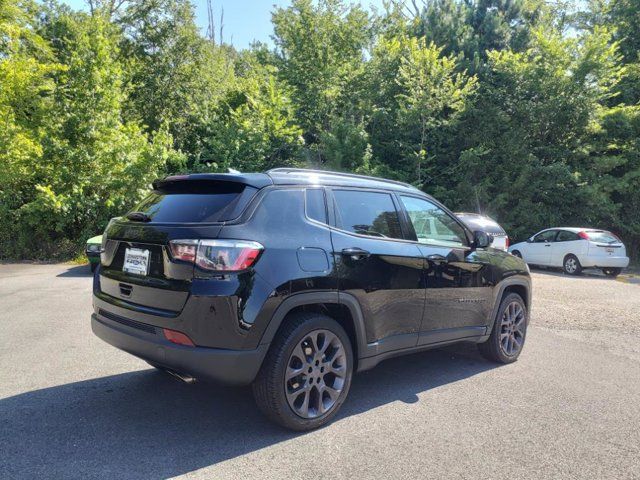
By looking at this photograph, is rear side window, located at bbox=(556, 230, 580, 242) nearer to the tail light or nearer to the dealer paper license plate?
the tail light

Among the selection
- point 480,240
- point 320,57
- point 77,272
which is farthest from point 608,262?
point 320,57

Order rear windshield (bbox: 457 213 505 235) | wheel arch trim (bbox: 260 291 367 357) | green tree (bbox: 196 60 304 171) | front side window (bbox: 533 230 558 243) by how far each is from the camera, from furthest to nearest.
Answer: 1. green tree (bbox: 196 60 304 171)
2. front side window (bbox: 533 230 558 243)
3. rear windshield (bbox: 457 213 505 235)
4. wheel arch trim (bbox: 260 291 367 357)

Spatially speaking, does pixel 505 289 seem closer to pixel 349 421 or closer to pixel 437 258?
pixel 437 258

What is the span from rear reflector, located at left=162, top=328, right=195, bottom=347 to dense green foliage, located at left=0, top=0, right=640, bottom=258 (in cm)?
1254

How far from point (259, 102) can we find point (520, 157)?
11.1 m

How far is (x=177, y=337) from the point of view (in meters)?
3.16

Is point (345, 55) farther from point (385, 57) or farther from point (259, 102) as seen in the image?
point (259, 102)

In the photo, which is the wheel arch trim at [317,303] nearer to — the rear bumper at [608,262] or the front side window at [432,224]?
the front side window at [432,224]

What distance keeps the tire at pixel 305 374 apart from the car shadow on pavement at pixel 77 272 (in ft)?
31.9

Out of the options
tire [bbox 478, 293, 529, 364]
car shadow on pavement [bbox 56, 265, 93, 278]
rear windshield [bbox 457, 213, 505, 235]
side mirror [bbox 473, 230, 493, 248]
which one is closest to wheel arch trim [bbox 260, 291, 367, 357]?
side mirror [bbox 473, 230, 493, 248]

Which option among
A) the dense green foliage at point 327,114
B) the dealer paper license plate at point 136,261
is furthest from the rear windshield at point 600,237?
the dealer paper license plate at point 136,261

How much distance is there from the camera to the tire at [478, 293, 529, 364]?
5184 mm

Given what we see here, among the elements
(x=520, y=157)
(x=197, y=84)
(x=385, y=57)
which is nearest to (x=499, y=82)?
(x=520, y=157)

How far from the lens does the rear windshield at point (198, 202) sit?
338 cm
